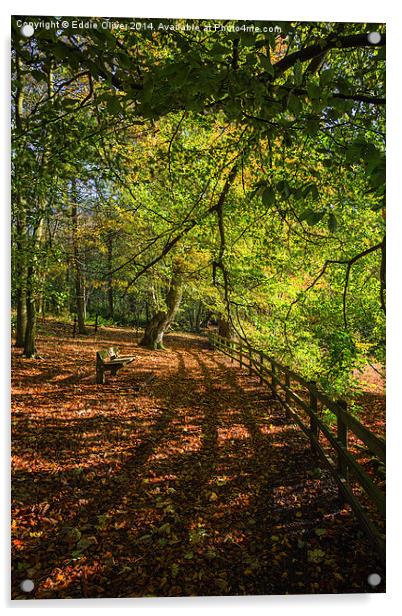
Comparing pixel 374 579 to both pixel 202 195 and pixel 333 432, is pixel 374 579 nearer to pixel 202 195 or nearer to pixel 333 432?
pixel 333 432

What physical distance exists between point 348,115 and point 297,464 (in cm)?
286

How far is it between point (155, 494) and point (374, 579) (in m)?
1.62

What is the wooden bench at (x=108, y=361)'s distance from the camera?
3.61 meters

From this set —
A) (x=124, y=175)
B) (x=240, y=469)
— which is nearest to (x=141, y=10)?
(x=124, y=175)

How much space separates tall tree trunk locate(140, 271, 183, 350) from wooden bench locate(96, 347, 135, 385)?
31cm

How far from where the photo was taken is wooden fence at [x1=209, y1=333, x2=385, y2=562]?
2436mm

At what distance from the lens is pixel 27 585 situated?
2414 mm

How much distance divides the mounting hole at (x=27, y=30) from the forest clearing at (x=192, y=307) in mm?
16

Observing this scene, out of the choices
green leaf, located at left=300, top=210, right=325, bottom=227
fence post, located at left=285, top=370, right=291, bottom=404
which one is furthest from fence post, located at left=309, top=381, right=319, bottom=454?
green leaf, located at left=300, top=210, right=325, bottom=227

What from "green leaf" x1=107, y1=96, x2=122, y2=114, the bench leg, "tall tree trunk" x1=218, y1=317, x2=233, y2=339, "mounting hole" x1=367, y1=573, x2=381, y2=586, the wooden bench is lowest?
"mounting hole" x1=367, y1=573, x2=381, y2=586

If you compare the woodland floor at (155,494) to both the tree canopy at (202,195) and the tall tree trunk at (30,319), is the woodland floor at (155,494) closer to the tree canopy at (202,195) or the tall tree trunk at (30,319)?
the tall tree trunk at (30,319)

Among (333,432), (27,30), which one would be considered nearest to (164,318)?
(333,432)

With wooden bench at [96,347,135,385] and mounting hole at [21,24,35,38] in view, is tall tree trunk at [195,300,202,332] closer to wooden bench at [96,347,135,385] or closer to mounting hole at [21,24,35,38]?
wooden bench at [96,347,135,385]
